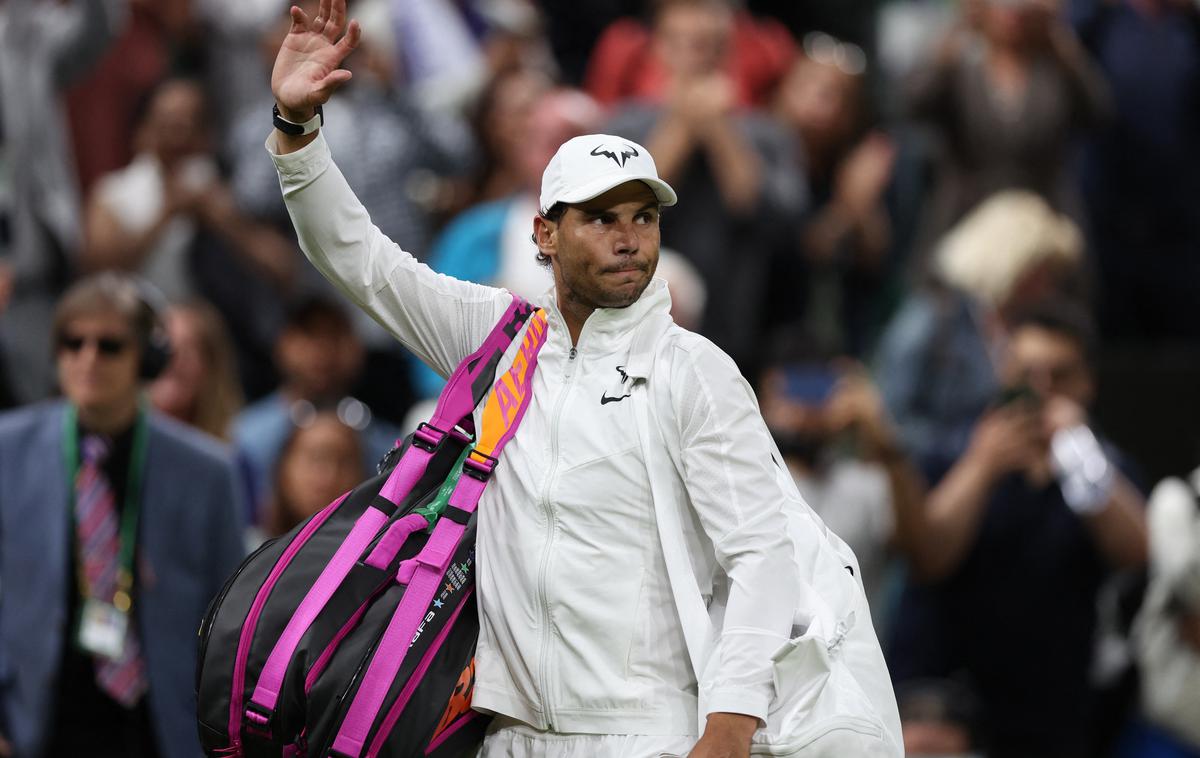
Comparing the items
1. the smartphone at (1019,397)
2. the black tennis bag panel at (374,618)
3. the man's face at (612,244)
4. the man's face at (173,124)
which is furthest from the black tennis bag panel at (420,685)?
the man's face at (173,124)

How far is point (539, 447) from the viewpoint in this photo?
4281mm

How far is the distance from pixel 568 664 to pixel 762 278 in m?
5.45

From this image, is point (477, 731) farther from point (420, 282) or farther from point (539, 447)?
point (420, 282)

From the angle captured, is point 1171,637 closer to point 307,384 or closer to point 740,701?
point 307,384

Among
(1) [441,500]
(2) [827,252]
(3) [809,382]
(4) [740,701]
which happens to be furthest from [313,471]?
(4) [740,701]

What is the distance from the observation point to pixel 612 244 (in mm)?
4254

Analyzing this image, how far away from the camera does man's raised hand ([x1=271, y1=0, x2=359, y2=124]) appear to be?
4312 mm

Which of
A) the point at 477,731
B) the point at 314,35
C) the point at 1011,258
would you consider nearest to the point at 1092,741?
the point at 1011,258

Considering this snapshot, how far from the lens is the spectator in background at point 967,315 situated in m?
8.71

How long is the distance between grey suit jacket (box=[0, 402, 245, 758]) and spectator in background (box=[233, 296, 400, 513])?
133cm

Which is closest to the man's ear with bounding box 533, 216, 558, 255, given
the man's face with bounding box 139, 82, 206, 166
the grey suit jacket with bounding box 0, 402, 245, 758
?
the grey suit jacket with bounding box 0, 402, 245, 758

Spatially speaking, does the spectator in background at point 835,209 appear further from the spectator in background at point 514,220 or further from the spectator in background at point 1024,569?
the spectator in background at point 1024,569

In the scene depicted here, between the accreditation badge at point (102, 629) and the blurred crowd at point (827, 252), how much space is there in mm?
322

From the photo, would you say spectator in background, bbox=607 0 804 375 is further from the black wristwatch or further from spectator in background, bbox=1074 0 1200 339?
the black wristwatch
